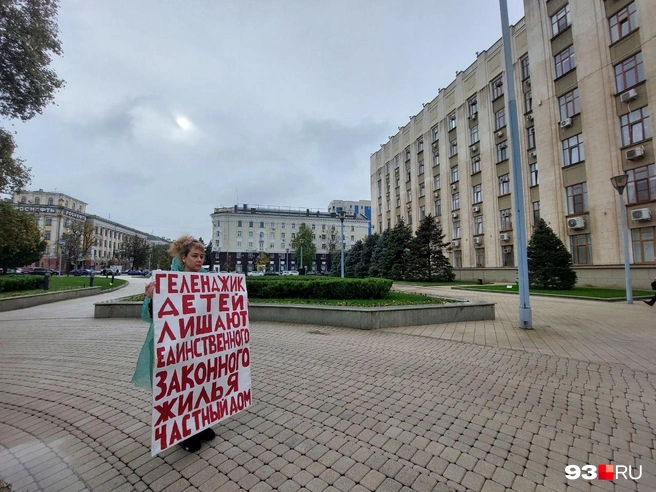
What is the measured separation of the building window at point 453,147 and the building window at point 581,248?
18013mm

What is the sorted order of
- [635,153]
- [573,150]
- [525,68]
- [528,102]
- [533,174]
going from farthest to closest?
[525,68]
[528,102]
[533,174]
[573,150]
[635,153]

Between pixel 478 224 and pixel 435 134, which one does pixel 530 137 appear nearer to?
pixel 478 224

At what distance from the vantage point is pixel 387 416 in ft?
11.2

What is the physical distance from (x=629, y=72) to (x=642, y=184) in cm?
744

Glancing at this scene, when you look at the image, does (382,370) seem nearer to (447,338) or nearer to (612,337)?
(447,338)

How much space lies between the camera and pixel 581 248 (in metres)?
23.1

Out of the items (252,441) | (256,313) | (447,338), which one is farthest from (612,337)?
(256,313)

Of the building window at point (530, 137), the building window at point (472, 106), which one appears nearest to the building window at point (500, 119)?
the building window at point (472, 106)

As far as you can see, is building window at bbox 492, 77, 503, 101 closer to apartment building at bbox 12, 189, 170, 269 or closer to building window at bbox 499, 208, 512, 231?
building window at bbox 499, 208, 512, 231

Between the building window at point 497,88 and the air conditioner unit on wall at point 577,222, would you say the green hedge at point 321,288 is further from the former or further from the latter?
the building window at point 497,88

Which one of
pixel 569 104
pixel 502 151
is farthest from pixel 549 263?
pixel 502 151

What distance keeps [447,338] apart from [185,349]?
6.23 metres

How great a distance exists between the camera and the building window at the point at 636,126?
19422 millimetres

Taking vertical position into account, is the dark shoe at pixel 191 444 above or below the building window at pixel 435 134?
below
